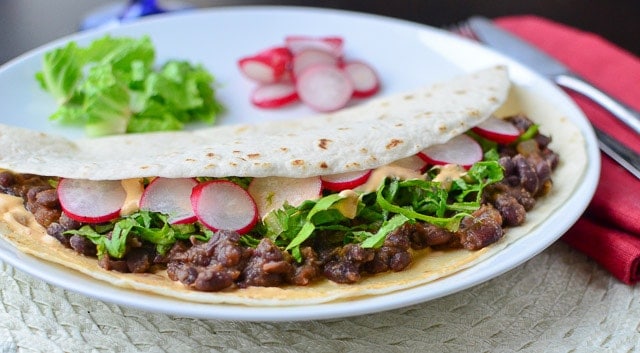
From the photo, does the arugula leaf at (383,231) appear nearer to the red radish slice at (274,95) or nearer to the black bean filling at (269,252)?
the black bean filling at (269,252)

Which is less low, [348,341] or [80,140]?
[80,140]

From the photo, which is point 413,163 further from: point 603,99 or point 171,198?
point 603,99

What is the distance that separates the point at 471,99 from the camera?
3.69 meters

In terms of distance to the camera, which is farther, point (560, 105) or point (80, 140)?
point (560, 105)

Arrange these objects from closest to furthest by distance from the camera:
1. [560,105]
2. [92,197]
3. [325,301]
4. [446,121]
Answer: [325,301], [92,197], [446,121], [560,105]

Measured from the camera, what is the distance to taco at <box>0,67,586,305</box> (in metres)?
2.79

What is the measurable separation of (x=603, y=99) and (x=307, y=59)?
1607mm

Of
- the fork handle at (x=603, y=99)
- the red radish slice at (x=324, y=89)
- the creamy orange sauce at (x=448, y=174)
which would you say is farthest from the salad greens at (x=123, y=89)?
the fork handle at (x=603, y=99)

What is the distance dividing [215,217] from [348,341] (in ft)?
2.16

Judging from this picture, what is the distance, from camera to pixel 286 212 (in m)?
2.95

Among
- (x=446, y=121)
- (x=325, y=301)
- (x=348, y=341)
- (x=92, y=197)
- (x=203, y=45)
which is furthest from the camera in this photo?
(x=203, y=45)

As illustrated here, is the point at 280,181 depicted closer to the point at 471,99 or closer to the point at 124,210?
the point at 124,210

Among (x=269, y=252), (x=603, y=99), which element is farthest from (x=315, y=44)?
(x=269, y=252)

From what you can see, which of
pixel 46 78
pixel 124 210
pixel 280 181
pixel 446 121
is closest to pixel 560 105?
pixel 446 121
